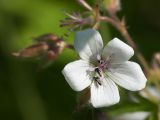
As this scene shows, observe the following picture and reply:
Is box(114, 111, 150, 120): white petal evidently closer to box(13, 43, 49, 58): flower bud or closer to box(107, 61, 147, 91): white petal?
box(107, 61, 147, 91): white petal

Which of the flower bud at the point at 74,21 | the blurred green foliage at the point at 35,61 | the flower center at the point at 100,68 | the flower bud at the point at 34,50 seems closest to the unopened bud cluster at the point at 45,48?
the flower bud at the point at 34,50

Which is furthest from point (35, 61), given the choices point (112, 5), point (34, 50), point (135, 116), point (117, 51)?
point (117, 51)

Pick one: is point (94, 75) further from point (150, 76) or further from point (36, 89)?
point (36, 89)

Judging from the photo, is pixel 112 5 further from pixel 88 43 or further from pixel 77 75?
pixel 77 75

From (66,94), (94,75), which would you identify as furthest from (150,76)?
(66,94)

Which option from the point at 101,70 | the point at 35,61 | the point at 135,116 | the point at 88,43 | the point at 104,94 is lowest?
the point at 135,116

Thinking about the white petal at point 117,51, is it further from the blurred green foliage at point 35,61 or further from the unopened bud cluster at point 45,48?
the blurred green foliage at point 35,61

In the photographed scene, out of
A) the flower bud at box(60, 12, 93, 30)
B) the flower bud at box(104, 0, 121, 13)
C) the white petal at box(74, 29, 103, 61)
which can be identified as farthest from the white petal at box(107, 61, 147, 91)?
the flower bud at box(104, 0, 121, 13)
